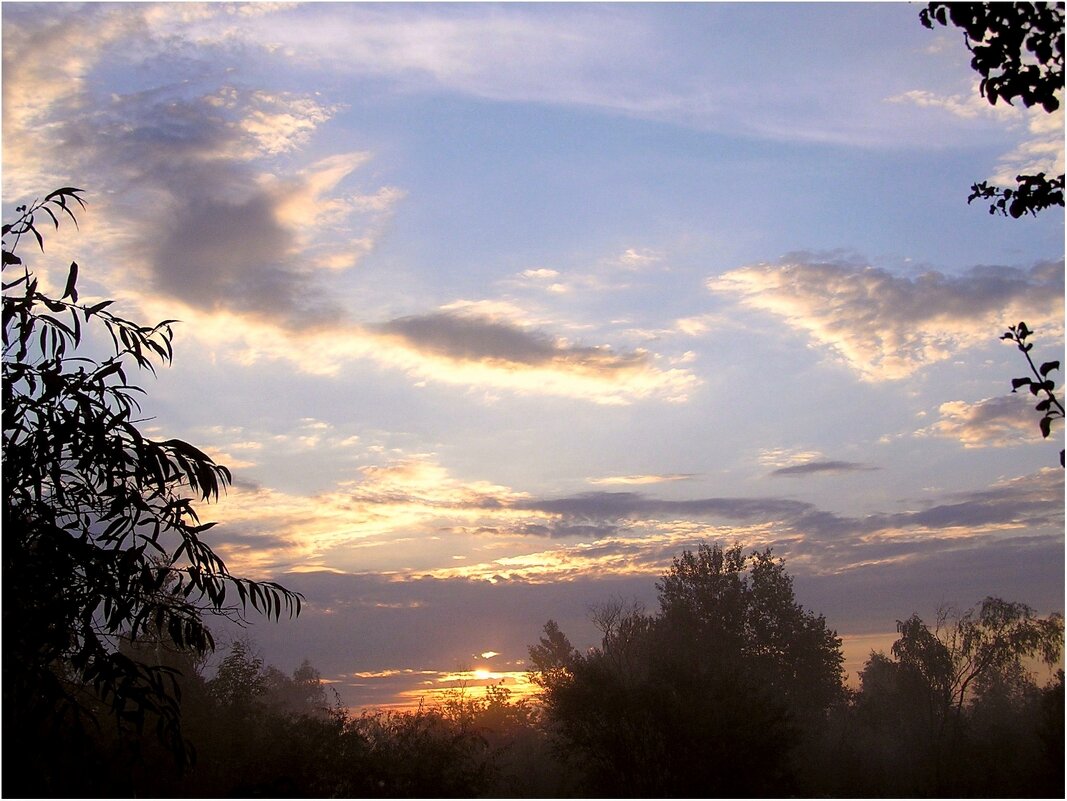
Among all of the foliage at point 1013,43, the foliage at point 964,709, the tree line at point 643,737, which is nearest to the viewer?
the foliage at point 1013,43

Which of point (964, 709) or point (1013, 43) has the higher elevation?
point (1013, 43)

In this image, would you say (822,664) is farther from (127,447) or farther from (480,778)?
(127,447)

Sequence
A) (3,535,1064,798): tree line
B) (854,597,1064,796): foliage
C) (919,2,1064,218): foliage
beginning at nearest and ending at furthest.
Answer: (919,2,1064,218): foliage
(3,535,1064,798): tree line
(854,597,1064,796): foliage

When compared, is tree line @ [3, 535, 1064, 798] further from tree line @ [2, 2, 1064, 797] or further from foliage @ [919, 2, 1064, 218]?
foliage @ [919, 2, 1064, 218]

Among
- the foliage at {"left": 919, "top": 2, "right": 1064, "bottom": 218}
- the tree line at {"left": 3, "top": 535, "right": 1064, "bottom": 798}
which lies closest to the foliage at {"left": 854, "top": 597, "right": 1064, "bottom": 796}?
the tree line at {"left": 3, "top": 535, "right": 1064, "bottom": 798}

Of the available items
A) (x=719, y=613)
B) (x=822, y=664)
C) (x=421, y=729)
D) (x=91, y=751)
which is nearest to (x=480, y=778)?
(x=421, y=729)

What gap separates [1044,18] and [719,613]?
4548cm

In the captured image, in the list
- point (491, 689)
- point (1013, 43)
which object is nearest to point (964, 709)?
point (491, 689)

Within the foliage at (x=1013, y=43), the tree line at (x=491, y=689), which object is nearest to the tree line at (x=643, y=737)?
the tree line at (x=491, y=689)

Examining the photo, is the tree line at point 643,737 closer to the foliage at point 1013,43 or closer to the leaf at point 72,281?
the leaf at point 72,281

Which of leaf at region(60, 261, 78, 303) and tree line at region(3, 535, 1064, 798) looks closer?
leaf at region(60, 261, 78, 303)

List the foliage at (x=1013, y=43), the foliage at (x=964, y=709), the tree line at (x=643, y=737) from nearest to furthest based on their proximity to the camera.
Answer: the foliage at (x=1013, y=43) → the tree line at (x=643, y=737) → the foliage at (x=964, y=709)

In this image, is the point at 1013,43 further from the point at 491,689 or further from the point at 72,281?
the point at 491,689

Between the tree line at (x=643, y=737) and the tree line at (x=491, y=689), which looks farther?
the tree line at (x=643, y=737)
